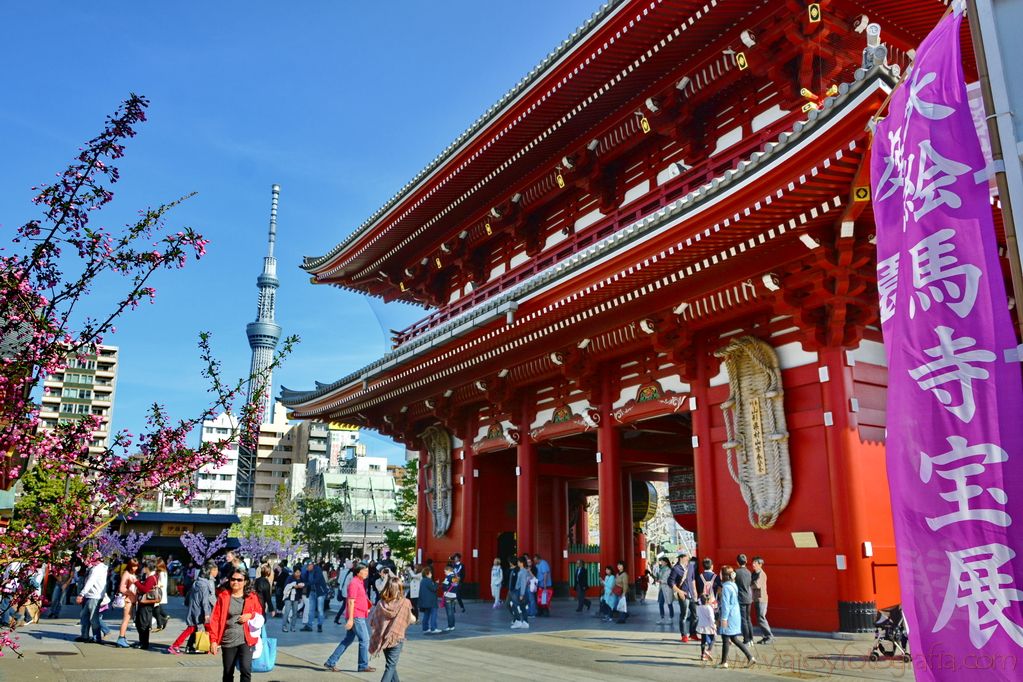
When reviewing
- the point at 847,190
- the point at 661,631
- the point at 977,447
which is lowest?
the point at 661,631

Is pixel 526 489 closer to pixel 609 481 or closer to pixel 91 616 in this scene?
pixel 609 481

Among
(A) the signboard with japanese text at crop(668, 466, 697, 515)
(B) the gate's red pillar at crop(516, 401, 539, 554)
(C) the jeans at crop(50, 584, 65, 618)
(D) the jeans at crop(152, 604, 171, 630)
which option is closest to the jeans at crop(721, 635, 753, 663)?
(B) the gate's red pillar at crop(516, 401, 539, 554)

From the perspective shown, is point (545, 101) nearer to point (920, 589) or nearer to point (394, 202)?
point (394, 202)

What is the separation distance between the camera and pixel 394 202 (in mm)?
24250

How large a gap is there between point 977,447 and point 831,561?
10206 millimetres

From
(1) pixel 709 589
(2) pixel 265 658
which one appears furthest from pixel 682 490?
(2) pixel 265 658

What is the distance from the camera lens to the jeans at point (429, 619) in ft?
53.1

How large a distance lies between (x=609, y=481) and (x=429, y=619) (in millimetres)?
5304

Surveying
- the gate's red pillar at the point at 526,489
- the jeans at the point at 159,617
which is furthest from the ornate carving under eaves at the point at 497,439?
the jeans at the point at 159,617

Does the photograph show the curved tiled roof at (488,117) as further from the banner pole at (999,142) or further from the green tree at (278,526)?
the green tree at (278,526)

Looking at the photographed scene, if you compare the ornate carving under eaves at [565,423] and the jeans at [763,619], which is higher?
the ornate carving under eaves at [565,423]

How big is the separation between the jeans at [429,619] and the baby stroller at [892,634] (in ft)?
28.9

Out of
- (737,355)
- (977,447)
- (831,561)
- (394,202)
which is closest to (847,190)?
(737,355)

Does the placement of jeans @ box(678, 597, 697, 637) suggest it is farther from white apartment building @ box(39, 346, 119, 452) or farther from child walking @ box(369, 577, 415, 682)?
white apartment building @ box(39, 346, 119, 452)
